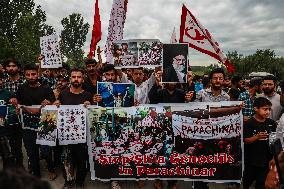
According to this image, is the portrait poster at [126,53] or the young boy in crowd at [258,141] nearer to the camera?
the young boy in crowd at [258,141]

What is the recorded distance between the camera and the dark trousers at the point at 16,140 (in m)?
5.94

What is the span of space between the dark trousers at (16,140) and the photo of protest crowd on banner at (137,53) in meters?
2.13

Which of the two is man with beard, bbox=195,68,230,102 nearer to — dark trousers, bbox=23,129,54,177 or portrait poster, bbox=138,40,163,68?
portrait poster, bbox=138,40,163,68

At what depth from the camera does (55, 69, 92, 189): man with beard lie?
17.2 ft

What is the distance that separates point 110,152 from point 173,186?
116cm

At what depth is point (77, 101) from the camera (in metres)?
5.31

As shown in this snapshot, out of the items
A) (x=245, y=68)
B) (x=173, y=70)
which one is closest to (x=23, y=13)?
(x=245, y=68)

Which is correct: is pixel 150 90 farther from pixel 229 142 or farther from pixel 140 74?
pixel 229 142

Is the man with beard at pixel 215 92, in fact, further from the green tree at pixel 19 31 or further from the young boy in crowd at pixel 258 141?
the green tree at pixel 19 31

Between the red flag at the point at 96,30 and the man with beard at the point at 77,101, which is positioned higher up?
the red flag at the point at 96,30

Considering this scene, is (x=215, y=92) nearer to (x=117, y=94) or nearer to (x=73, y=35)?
(x=117, y=94)

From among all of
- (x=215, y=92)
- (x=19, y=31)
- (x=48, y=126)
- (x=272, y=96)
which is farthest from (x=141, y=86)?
(x=19, y=31)

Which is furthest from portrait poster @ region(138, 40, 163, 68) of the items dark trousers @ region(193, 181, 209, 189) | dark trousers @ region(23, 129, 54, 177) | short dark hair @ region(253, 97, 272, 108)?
dark trousers @ region(23, 129, 54, 177)

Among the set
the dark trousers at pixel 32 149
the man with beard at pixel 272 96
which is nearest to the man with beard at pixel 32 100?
the dark trousers at pixel 32 149
